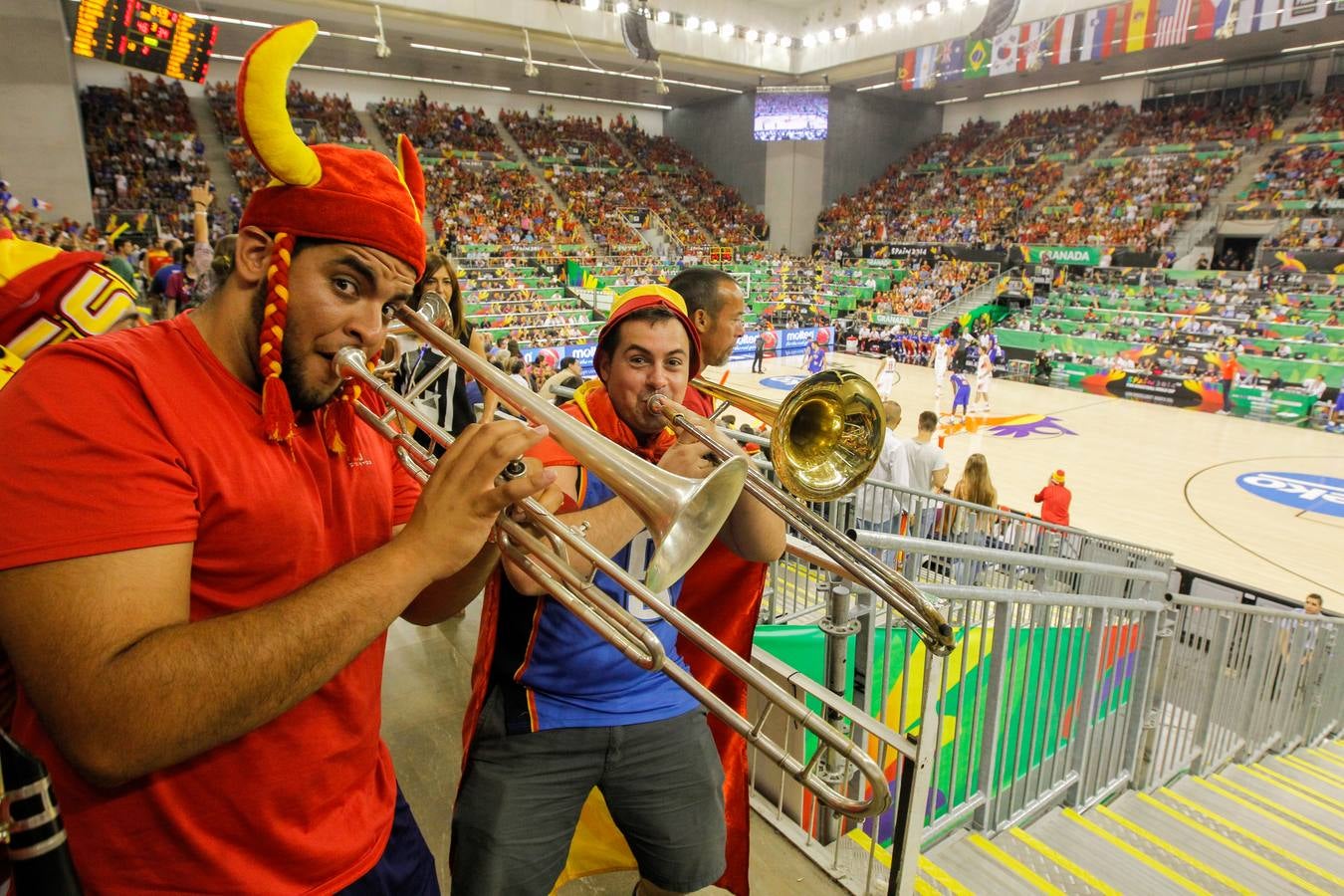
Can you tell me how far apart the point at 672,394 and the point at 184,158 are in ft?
80.4

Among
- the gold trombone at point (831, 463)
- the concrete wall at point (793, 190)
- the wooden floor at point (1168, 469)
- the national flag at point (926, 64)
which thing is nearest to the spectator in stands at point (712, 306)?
the gold trombone at point (831, 463)

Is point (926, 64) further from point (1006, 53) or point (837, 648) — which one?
point (837, 648)

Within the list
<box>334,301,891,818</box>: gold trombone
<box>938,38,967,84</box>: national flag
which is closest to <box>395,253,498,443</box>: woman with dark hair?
<box>334,301,891,818</box>: gold trombone

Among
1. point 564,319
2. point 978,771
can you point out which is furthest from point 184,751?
point 564,319

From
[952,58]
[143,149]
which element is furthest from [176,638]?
Answer: [952,58]

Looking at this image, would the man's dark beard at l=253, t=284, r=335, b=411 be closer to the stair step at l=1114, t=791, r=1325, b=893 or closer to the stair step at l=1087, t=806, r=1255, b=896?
the stair step at l=1087, t=806, r=1255, b=896

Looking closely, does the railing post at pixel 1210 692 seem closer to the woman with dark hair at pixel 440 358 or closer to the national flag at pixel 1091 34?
the woman with dark hair at pixel 440 358

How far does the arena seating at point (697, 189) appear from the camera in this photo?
3095cm

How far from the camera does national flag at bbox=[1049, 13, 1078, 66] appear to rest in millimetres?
21328

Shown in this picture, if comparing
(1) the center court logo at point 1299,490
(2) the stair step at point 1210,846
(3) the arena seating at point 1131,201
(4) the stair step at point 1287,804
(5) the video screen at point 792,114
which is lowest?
(4) the stair step at point 1287,804

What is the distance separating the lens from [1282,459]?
1201cm

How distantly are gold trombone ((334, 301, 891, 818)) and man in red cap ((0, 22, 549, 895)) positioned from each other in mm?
111

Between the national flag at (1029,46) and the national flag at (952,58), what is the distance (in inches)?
63.8

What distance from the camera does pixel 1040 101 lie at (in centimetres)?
2975
